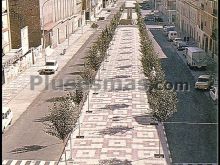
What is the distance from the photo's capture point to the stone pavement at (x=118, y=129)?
26469 mm

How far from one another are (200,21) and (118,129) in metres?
42.1

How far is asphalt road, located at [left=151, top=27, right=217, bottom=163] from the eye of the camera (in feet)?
87.4

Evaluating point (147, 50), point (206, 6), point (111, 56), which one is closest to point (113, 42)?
point (111, 56)

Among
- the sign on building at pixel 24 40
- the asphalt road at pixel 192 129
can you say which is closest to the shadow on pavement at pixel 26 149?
the asphalt road at pixel 192 129

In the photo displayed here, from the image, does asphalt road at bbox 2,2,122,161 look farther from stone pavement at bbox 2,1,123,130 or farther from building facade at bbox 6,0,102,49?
building facade at bbox 6,0,102,49

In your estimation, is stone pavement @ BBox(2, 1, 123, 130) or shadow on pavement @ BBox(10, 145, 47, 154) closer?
shadow on pavement @ BBox(10, 145, 47, 154)

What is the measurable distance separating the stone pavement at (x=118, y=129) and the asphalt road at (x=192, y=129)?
3.04 feet

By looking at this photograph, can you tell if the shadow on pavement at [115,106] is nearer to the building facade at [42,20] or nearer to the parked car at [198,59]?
the parked car at [198,59]

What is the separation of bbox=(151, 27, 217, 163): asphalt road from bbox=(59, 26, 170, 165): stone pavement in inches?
36.4

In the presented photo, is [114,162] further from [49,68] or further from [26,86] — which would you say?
[49,68]

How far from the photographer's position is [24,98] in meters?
40.8

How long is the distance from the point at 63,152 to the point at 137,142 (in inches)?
208

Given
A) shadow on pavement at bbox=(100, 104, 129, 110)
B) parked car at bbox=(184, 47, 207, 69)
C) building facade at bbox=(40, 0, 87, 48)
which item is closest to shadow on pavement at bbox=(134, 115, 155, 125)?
shadow on pavement at bbox=(100, 104, 129, 110)

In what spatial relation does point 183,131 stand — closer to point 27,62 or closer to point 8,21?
point 27,62
